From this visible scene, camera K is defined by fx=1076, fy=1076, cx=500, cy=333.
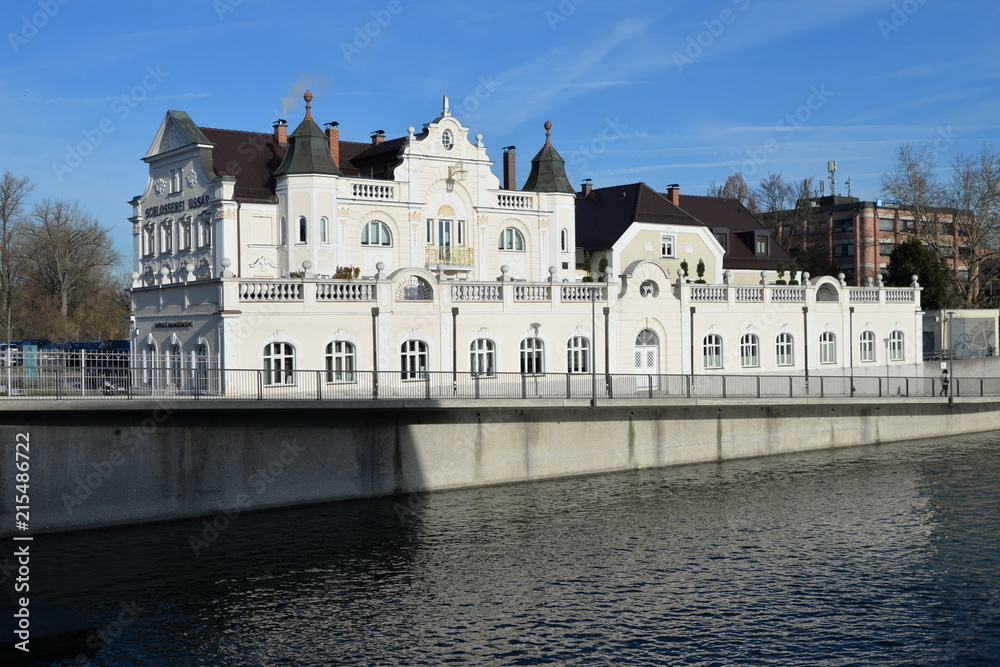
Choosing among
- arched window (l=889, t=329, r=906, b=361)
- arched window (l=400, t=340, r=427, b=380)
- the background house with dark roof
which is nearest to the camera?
arched window (l=400, t=340, r=427, b=380)

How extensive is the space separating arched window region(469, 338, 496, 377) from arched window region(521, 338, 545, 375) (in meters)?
1.48

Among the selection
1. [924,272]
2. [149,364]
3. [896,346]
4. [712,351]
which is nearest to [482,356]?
[712,351]

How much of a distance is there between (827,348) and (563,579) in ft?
105

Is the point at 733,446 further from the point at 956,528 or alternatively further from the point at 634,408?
the point at 956,528

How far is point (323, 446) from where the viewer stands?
37.3 m

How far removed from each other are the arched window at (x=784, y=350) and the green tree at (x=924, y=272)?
26.6 metres

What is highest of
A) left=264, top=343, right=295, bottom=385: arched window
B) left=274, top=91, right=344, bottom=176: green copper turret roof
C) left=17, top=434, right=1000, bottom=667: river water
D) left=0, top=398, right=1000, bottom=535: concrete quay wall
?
left=274, top=91, right=344, bottom=176: green copper turret roof

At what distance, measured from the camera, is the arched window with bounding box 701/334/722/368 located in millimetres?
51750

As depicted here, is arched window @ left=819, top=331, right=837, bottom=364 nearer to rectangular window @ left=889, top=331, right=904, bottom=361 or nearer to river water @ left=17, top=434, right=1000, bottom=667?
rectangular window @ left=889, top=331, right=904, bottom=361

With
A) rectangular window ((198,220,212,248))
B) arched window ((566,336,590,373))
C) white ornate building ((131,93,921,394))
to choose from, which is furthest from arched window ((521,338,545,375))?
rectangular window ((198,220,212,248))

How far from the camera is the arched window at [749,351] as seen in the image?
53062 mm

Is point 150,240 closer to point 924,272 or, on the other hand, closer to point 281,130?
point 281,130

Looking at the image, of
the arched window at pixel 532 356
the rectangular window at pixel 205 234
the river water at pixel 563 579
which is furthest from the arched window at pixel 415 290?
the rectangular window at pixel 205 234

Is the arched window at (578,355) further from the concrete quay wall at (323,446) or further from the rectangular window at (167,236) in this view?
the rectangular window at (167,236)
